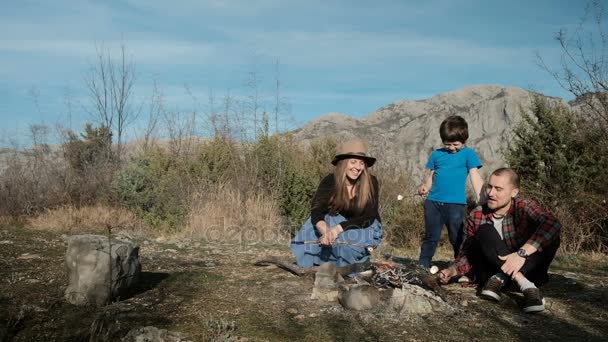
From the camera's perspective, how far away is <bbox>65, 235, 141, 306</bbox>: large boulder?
3402 mm

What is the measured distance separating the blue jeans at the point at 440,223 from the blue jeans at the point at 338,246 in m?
0.83

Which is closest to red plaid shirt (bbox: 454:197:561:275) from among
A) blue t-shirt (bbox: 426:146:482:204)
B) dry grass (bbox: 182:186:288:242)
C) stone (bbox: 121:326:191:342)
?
blue t-shirt (bbox: 426:146:482:204)

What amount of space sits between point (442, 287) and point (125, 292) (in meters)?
2.56

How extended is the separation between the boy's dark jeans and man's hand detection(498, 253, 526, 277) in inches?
3.6

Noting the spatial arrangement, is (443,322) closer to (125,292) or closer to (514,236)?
(514,236)

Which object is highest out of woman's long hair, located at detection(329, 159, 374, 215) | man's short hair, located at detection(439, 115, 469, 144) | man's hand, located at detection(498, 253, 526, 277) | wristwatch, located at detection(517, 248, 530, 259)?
man's short hair, located at detection(439, 115, 469, 144)

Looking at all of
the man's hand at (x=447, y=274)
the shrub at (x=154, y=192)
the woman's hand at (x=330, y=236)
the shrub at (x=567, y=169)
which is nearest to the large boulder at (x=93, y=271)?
the woman's hand at (x=330, y=236)

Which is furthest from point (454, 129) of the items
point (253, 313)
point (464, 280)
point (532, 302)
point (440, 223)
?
point (253, 313)

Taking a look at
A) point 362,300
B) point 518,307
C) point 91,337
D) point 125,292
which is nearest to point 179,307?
point 125,292

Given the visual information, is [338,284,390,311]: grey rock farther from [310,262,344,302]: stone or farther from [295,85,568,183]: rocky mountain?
[295,85,568,183]: rocky mountain

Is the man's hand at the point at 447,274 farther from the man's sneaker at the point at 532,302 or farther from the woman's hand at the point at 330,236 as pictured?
the woman's hand at the point at 330,236

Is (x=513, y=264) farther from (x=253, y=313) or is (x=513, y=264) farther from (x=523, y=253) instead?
(x=253, y=313)

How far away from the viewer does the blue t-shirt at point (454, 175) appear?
507 centimetres

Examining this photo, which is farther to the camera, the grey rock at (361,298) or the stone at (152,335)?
the grey rock at (361,298)
